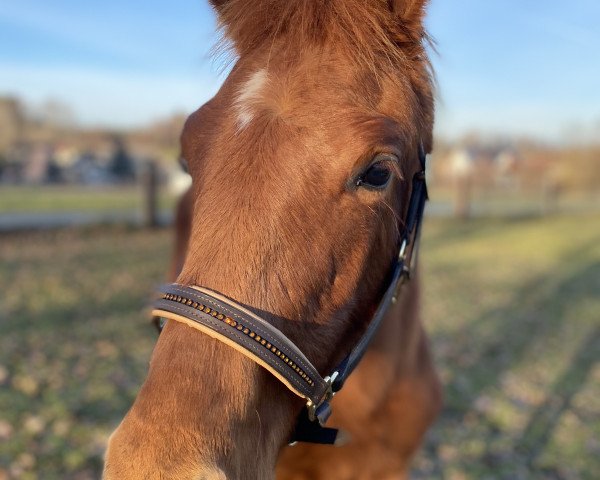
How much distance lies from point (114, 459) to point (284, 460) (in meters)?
1.38

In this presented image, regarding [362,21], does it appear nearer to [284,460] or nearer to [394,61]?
[394,61]

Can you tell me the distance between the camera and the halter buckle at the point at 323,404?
144 centimetres

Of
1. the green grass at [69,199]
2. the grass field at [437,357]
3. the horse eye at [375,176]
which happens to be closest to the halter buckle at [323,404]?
the horse eye at [375,176]

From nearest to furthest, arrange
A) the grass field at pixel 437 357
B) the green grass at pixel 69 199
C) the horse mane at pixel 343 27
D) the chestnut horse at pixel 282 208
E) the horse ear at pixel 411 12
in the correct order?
the chestnut horse at pixel 282 208, the horse mane at pixel 343 27, the horse ear at pixel 411 12, the grass field at pixel 437 357, the green grass at pixel 69 199

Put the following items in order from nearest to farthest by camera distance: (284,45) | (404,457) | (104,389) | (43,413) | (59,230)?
(284,45)
(404,457)
(43,413)
(104,389)
(59,230)

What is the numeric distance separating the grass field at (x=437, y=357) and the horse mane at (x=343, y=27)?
11.3 ft

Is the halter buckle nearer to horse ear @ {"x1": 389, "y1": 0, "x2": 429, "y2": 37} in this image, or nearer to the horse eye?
the horse eye

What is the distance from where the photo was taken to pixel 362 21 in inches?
62.7

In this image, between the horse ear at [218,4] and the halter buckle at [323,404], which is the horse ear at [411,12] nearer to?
the horse ear at [218,4]

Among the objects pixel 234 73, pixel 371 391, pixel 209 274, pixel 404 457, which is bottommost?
pixel 404 457

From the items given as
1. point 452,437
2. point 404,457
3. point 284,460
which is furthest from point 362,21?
point 452,437

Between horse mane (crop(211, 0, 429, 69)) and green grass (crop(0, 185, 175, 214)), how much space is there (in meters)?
14.0

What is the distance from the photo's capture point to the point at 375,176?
1.43 metres

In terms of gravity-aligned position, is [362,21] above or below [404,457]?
above
